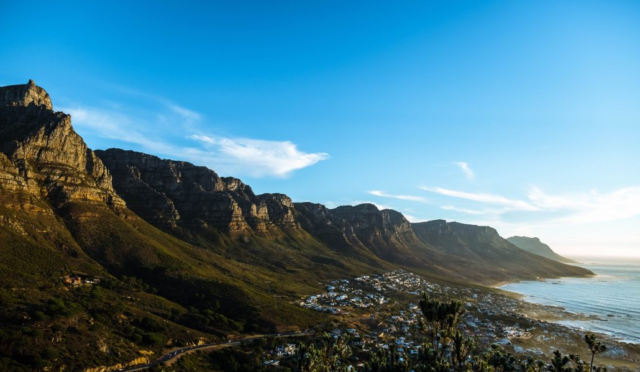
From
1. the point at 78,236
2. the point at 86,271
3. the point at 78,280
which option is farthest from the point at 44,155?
the point at 78,280

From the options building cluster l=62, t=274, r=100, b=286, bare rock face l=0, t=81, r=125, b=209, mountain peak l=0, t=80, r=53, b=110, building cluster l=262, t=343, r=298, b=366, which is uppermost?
mountain peak l=0, t=80, r=53, b=110

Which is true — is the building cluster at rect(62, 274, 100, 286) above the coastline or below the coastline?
above

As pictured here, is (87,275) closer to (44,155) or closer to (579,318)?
(44,155)

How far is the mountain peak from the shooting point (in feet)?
588

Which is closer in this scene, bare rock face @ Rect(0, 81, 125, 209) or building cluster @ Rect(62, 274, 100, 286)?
building cluster @ Rect(62, 274, 100, 286)

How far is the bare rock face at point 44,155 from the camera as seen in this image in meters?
143

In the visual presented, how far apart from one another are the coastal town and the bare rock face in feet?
379

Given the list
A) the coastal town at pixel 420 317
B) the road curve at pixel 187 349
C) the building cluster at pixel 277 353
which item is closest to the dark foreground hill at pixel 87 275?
the road curve at pixel 187 349

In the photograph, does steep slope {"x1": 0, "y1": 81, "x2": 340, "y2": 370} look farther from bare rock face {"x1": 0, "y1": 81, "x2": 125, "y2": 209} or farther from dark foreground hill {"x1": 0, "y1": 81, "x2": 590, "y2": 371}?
bare rock face {"x1": 0, "y1": 81, "x2": 125, "y2": 209}

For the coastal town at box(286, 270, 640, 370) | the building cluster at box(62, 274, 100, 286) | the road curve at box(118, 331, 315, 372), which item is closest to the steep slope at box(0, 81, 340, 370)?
the building cluster at box(62, 274, 100, 286)

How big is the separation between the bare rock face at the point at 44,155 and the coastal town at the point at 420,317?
379 ft

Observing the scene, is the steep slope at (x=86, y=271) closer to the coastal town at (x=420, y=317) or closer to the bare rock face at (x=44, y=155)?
the bare rock face at (x=44, y=155)

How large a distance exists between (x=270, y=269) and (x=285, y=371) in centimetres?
12102

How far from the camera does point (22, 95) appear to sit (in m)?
182
